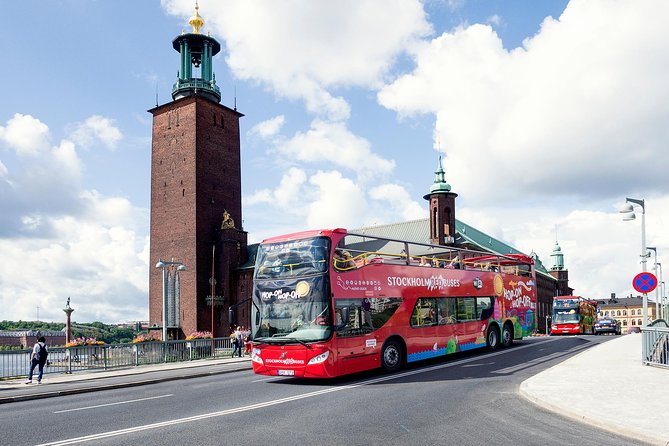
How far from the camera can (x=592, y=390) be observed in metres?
11.6

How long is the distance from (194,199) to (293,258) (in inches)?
1583

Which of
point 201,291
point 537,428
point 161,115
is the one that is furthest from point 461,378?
point 161,115

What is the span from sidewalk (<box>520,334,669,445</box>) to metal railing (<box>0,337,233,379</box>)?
16.8 meters

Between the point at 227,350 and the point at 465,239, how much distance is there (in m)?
40.5

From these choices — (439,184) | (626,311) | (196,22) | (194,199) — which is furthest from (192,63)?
(626,311)

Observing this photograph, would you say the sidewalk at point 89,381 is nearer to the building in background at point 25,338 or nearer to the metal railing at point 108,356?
the metal railing at point 108,356

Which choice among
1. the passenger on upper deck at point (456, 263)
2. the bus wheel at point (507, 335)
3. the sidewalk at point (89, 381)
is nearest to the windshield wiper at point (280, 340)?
the sidewalk at point (89, 381)

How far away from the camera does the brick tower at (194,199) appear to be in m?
52.4

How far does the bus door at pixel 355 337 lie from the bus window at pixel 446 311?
3335 millimetres

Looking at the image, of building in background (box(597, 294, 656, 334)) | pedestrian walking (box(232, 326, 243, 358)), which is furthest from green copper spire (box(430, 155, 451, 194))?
building in background (box(597, 294, 656, 334))

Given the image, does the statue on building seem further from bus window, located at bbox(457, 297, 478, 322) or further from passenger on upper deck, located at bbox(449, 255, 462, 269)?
passenger on upper deck, located at bbox(449, 255, 462, 269)

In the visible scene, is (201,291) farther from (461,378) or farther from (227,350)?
(461,378)

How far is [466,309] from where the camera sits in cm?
1941

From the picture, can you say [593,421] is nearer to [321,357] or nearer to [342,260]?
[321,357]
